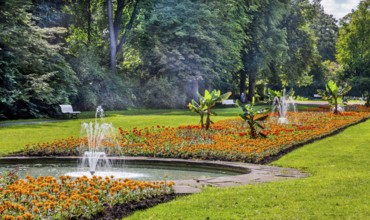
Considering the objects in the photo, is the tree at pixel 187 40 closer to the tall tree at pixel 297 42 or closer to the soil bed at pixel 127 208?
the tall tree at pixel 297 42

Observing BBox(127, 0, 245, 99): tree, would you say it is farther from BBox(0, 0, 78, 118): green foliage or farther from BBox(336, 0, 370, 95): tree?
BBox(336, 0, 370, 95): tree

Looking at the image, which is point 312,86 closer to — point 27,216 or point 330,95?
point 330,95

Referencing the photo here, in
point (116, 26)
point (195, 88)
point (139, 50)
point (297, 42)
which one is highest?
point (116, 26)

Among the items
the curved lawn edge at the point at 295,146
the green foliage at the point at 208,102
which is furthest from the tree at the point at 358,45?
the green foliage at the point at 208,102

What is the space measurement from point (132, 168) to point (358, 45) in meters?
52.6

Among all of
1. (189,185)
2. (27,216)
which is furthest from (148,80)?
(27,216)

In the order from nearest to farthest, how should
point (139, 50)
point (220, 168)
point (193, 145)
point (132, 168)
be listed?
point (220, 168), point (132, 168), point (193, 145), point (139, 50)

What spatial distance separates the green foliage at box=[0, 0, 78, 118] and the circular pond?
40.5 feet

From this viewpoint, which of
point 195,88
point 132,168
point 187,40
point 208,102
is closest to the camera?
point 132,168

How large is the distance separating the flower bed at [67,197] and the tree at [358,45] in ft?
181

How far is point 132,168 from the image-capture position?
→ 439 inches

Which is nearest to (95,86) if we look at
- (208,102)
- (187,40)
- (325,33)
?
(187,40)

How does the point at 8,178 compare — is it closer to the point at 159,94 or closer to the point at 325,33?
the point at 159,94

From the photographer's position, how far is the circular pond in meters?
10.2
